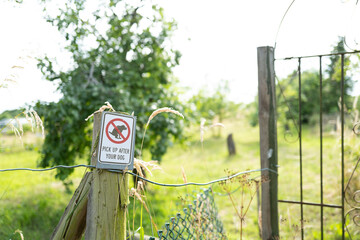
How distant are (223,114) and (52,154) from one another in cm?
1156

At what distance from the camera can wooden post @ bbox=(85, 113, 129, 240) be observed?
4.32 feet

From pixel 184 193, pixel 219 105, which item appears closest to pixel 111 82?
pixel 184 193

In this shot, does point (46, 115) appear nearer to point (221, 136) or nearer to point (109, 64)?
point (109, 64)

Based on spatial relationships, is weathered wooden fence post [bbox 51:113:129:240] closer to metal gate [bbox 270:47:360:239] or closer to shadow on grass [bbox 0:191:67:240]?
metal gate [bbox 270:47:360:239]

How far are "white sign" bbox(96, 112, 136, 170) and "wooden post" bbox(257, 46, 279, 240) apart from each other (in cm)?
139

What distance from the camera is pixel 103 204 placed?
1.33 meters

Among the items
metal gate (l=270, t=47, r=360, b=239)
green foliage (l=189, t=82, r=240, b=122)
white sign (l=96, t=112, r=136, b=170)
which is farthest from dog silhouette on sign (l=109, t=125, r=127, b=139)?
green foliage (l=189, t=82, r=240, b=122)

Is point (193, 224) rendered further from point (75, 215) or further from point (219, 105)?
point (219, 105)

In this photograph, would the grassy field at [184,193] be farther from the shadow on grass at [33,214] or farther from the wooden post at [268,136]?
the wooden post at [268,136]

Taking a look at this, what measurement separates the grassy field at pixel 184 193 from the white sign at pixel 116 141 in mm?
328

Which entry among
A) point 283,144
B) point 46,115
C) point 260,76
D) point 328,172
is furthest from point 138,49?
point 283,144

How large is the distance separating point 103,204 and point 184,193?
378 centimetres

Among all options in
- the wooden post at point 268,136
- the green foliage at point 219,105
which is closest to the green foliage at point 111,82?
the wooden post at point 268,136

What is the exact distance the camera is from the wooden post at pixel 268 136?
2.45 metres
